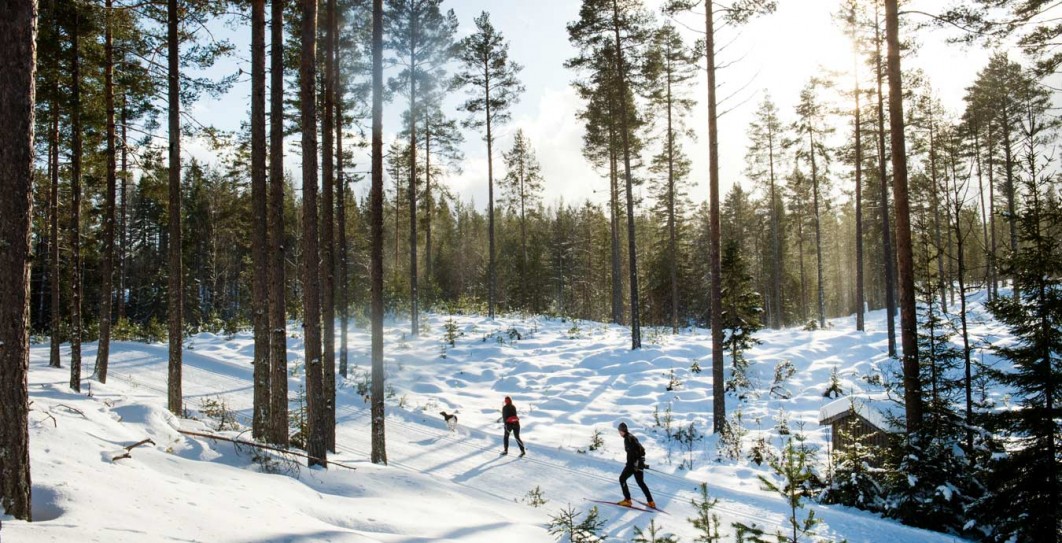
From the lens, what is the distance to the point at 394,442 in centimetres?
1418

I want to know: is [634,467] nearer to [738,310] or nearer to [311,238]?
[311,238]

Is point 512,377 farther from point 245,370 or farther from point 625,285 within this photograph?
point 625,285

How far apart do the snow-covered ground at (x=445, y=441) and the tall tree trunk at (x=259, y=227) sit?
1.11 m

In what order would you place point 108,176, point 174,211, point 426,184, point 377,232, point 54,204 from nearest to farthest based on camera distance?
point 377,232 → point 174,211 → point 54,204 → point 108,176 → point 426,184

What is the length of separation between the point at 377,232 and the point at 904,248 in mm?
10614

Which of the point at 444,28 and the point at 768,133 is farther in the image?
the point at 768,133

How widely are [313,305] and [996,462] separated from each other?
1179 cm

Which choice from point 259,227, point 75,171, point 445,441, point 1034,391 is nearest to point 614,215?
point 445,441

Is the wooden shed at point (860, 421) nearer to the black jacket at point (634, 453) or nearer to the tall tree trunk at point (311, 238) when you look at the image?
the black jacket at point (634, 453)

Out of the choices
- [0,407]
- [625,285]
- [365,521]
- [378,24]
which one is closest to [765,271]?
[625,285]

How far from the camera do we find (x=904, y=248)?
10.1 m

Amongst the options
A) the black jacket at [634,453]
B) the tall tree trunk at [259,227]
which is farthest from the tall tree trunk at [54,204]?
the black jacket at [634,453]

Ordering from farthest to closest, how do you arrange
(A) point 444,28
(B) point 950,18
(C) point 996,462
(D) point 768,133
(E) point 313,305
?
1. (D) point 768,133
2. (A) point 444,28
3. (B) point 950,18
4. (E) point 313,305
5. (C) point 996,462

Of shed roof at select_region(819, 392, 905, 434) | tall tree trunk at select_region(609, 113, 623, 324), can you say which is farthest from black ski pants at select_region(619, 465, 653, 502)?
tall tree trunk at select_region(609, 113, 623, 324)
